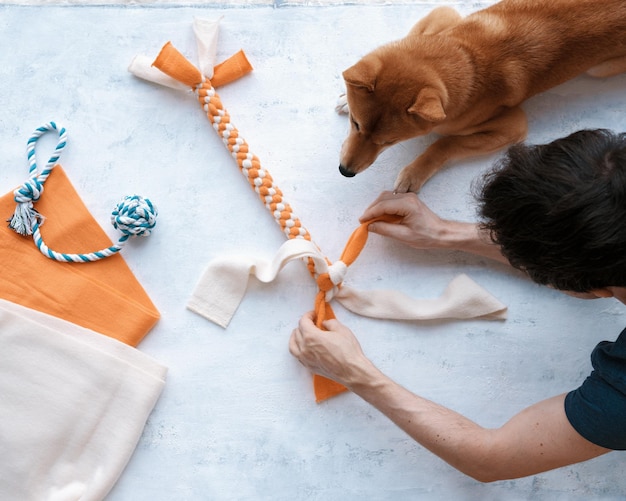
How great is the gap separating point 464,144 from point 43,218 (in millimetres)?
993

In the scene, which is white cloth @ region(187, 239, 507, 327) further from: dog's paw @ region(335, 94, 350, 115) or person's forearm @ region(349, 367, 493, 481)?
dog's paw @ region(335, 94, 350, 115)

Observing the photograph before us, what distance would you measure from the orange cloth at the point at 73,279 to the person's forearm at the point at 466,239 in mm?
695

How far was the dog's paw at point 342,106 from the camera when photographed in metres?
1.42

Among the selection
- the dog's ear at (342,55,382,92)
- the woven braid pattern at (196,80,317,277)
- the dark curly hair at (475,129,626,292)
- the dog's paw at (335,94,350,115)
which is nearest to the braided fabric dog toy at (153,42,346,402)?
the woven braid pattern at (196,80,317,277)

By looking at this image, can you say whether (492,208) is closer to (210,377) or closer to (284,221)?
(284,221)

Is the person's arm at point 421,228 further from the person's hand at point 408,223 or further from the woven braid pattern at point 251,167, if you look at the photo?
the woven braid pattern at point 251,167

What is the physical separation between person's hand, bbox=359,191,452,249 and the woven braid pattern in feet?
0.53

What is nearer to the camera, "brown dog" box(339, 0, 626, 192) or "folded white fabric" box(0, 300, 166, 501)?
"brown dog" box(339, 0, 626, 192)

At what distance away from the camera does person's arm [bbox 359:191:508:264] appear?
135 cm

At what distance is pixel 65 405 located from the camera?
1.30 meters

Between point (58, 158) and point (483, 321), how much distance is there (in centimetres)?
108

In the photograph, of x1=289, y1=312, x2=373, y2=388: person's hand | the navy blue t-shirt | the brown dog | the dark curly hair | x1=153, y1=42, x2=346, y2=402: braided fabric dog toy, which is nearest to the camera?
the dark curly hair

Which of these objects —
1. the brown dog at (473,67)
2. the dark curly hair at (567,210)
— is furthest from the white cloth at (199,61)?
the dark curly hair at (567,210)

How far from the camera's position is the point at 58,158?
141 cm
